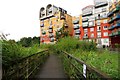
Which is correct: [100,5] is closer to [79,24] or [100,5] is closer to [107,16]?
[107,16]

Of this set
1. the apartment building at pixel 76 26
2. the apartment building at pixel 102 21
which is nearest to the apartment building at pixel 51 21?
the apartment building at pixel 76 26

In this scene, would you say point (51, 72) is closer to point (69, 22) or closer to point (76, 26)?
point (76, 26)

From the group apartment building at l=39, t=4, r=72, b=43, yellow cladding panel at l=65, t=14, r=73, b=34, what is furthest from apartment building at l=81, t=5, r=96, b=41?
yellow cladding panel at l=65, t=14, r=73, b=34

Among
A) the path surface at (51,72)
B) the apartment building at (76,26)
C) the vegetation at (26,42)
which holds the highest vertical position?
the apartment building at (76,26)

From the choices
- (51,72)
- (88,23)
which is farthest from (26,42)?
(88,23)

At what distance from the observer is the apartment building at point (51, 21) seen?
73.4m

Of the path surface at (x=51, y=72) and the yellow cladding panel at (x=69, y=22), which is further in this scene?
the yellow cladding panel at (x=69, y=22)

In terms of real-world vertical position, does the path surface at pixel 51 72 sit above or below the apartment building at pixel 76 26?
below

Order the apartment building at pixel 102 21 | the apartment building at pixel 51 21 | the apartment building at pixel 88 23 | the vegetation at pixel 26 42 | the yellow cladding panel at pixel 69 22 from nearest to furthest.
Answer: the vegetation at pixel 26 42
the apartment building at pixel 102 21
the apartment building at pixel 88 23
the apartment building at pixel 51 21
the yellow cladding panel at pixel 69 22

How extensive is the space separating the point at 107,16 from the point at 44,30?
26.8 m

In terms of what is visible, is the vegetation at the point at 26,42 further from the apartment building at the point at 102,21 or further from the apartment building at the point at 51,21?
the apartment building at the point at 51,21

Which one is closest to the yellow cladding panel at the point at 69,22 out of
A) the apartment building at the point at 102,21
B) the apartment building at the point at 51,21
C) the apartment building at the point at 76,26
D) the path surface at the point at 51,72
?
the apartment building at the point at 51,21

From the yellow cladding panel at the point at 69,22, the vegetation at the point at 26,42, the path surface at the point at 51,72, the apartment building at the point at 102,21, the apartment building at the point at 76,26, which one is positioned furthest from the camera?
the yellow cladding panel at the point at 69,22

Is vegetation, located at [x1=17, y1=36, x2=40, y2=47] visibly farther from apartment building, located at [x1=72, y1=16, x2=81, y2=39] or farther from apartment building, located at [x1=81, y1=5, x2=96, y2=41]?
apartment building, located at [x1=72, y1=16, x2=81, y2=39]
